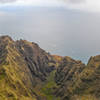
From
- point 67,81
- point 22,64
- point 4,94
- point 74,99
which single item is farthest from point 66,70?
point 4,94

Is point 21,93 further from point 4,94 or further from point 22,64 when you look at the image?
point 22,64

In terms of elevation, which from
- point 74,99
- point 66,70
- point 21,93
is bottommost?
point 74,99

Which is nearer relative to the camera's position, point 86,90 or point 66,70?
point 86,90

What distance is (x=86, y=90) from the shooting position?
4995 inches

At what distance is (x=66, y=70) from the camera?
18188 cm

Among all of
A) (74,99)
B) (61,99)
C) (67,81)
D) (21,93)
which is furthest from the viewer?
(67,81)

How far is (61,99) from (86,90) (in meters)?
26.1

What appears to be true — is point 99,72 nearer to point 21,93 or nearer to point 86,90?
point 86,90

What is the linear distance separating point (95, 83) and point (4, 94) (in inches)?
2640

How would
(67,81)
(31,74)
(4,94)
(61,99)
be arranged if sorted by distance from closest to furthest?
(4,94) → (61,99) → (67,81) → (31,74)

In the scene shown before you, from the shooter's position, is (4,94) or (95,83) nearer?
(4,94)

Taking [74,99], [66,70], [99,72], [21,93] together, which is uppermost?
[66,70]

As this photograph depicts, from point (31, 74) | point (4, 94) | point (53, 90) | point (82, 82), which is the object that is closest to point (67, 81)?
point (53, 90)

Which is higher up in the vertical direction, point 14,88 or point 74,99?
point 14,88
